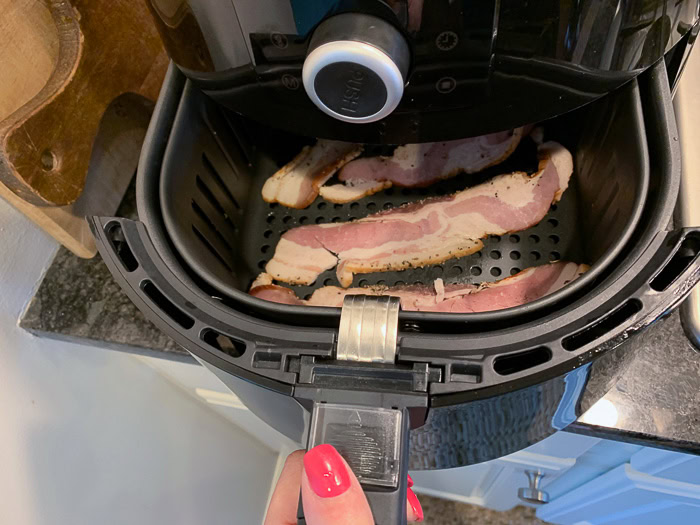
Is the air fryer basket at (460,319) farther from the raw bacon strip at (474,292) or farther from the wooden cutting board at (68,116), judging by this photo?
the wooden cutting board at (68,116)

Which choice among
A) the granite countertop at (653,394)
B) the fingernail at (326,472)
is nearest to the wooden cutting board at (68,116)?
the granite countertop at (653,394)

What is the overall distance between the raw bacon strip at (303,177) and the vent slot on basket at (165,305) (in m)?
0.24

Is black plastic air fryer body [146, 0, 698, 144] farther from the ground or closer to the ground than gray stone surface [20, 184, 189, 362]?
farther from the ground

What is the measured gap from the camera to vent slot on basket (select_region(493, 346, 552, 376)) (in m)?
0.36

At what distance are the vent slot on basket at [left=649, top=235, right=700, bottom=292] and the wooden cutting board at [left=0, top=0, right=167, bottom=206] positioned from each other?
550 millimetres

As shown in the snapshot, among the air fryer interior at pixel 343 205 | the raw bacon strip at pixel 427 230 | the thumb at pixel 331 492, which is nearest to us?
the thumb at pixel 331 492

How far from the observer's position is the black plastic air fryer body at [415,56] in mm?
376

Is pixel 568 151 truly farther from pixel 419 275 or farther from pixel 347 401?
pixel 347 401

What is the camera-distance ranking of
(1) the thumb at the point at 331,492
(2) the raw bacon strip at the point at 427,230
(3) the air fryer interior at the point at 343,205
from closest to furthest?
(1) the thumb at the point at 331,492
(3) the air fryer interior at the point at 343,205
(2) the raw bacon strip at the point at 427,230

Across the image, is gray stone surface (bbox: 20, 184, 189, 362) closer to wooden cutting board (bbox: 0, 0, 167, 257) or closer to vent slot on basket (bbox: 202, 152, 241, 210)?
wooden cutting board (bbox: 0, 0, 167, 257)

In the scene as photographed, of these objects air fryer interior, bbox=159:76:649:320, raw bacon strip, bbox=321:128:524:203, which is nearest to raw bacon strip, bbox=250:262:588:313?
air fryer interior, bbox=159:76:649:320

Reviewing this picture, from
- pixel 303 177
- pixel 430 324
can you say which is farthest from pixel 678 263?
pixel 303 177

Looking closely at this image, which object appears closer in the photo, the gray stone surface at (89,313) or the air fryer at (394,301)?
the air fryer at (394,301)

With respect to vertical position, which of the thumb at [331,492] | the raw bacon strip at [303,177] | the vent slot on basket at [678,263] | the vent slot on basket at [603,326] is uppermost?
the raw bacon strip at [303,177]
